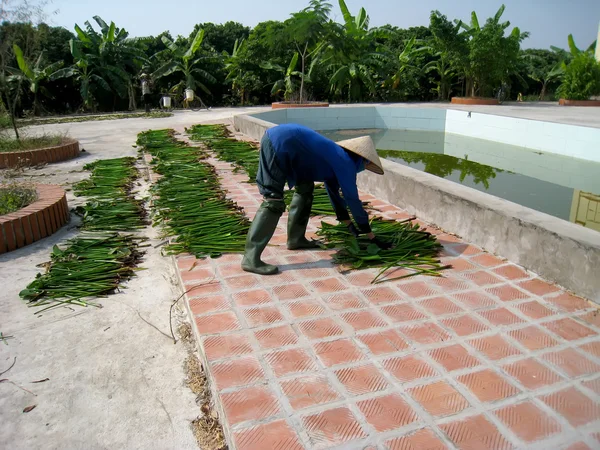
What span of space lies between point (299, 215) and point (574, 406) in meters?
1.97

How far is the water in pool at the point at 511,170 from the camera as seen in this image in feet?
17.5

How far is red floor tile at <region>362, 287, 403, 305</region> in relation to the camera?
267cm

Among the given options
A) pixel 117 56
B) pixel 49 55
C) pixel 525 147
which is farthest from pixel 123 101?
pixel 525 147

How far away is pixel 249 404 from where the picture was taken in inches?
73.6

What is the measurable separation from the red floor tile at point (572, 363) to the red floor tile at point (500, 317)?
292 millimetres

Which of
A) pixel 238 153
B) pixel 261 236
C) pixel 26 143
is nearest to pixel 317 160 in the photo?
pixel 261 236

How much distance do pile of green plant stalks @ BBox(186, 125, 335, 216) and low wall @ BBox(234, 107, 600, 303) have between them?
667mm

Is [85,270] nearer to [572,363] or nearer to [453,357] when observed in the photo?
[453,357]

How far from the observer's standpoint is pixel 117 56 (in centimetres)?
1680

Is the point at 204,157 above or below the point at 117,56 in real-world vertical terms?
below

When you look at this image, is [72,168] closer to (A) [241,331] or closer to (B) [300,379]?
(A) [241,331]

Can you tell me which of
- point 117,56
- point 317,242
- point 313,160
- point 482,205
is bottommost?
point 317,242

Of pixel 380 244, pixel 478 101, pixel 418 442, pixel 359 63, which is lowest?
pixel 418 442

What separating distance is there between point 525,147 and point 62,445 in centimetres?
952
